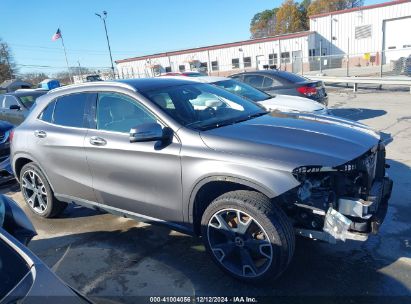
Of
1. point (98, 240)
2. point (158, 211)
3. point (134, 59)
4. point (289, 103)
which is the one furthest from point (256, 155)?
point (134, 59)

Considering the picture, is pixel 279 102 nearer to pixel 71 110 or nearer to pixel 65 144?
pixel 71 110

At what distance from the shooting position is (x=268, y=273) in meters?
3.06

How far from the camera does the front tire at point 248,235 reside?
2.93 meters

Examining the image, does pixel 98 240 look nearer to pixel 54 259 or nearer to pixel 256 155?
pixel 54 259

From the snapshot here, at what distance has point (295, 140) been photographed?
3117 millimetres

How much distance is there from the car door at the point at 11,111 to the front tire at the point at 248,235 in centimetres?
867

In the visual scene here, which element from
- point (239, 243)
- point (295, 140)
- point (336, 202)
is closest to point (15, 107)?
point (239, 243)

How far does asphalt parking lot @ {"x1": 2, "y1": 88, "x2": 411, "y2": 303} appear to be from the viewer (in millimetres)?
3139

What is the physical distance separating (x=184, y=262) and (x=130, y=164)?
43.7 inches

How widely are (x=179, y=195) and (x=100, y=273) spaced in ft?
3.69

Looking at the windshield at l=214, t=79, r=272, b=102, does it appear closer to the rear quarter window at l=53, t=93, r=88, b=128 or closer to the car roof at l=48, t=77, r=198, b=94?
the car roof at l=48, t=77, r=198, b=94

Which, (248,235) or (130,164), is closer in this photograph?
(248,235)

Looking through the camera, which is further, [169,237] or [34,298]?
[169,237]

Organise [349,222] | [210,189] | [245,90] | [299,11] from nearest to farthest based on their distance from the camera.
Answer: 1. [349,222]
2. [210,189]
3. [245,90]
4. [299,11]
